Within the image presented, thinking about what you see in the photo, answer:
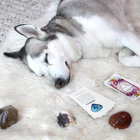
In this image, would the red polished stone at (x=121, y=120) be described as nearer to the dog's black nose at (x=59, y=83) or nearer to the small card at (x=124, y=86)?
the small card at (x=124, y=86)

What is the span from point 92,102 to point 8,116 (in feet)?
1.70

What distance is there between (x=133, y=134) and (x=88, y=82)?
1.73ft

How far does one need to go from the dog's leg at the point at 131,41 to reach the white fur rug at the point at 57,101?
0.15 m

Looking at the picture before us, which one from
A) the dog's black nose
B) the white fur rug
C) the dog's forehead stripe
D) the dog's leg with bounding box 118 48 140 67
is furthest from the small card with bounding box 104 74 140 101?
the dog's forehead stripe

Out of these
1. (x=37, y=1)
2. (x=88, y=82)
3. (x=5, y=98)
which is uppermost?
(x=37, y=1)

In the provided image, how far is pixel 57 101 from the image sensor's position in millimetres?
1535

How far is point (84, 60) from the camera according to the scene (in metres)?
1.89

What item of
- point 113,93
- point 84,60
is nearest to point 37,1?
point 84,60

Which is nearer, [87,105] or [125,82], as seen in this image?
[87,105]

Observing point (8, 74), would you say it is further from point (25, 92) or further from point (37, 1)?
point (37, 1)

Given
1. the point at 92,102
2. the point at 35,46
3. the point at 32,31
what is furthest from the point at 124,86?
the point at 32,31

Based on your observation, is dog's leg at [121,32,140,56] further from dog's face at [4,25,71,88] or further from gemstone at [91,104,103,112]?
gemstone at [91,104,103,112]

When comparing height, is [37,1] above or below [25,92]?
above

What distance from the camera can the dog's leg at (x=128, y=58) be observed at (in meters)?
1.73
